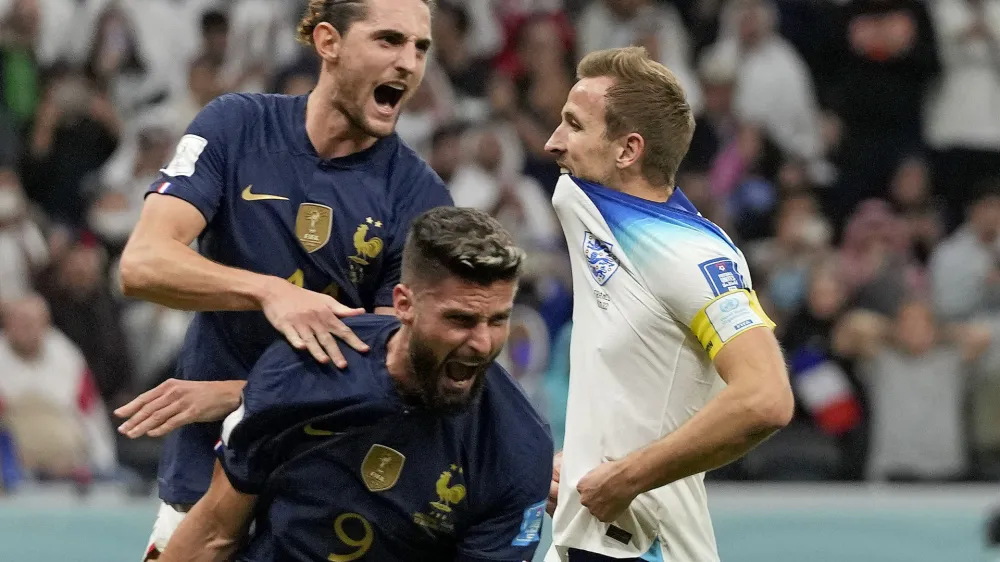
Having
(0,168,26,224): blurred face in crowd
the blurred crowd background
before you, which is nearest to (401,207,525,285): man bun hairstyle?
the blurred crowd background

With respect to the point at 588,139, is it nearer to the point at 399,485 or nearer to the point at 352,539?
the point at 399,485

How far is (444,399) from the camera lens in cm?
346

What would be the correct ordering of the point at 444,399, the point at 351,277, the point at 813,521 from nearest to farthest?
1. the point at 444,399
2. the point at 351,277
3. the point at 813,521

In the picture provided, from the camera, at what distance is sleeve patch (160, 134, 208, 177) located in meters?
4.05

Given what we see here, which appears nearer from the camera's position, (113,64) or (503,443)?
(503,443)

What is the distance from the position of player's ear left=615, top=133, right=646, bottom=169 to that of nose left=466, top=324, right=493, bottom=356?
2.02 ft

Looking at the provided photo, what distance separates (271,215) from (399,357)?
77 centimetres

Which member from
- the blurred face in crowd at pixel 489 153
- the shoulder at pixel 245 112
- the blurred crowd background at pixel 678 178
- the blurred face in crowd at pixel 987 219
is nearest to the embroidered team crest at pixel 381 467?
the shoulder at pixel 245 112

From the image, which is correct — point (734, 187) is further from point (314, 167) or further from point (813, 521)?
point (314, 167)

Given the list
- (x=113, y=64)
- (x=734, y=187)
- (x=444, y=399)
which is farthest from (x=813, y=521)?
(x=113, y=64)

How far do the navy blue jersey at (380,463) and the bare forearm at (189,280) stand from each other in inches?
9.5

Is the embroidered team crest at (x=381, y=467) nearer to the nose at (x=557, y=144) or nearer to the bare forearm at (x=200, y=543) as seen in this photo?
the bare forearm at (x=200, y=543)

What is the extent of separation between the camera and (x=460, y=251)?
3.35 m

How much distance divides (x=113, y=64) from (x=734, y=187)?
470 centimetres
